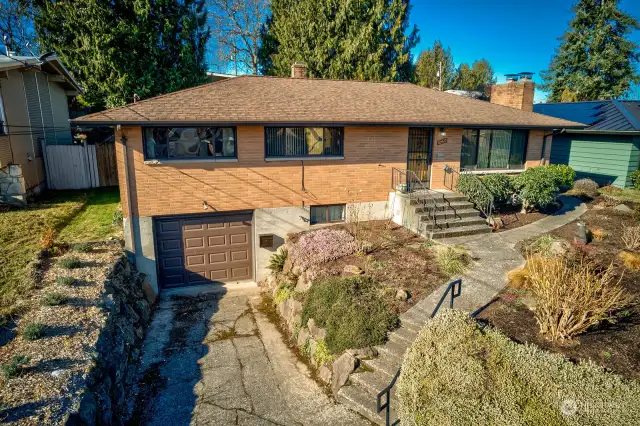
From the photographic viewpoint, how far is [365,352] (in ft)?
24.8

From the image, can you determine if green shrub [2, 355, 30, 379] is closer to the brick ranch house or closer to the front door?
the brick ranch house

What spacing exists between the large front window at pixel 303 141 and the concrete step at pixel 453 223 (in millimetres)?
4084

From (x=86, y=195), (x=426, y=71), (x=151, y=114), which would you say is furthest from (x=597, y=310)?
(x=426, y=71)

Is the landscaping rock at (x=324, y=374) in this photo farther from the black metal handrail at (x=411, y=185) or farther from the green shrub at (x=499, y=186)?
the green shrub at (x=499, y=186)

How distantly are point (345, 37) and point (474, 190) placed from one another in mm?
19697

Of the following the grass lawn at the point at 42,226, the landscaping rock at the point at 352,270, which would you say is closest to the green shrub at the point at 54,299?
the grass lawn at the point at 42,226

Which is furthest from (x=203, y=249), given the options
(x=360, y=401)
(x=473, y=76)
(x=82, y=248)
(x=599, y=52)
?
(x=473, y=76)

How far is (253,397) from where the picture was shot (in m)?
7.79

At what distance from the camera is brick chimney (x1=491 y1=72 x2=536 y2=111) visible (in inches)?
717

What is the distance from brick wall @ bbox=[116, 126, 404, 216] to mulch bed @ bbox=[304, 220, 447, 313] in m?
2.18

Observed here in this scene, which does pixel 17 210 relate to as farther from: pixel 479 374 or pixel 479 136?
pixel 479 136

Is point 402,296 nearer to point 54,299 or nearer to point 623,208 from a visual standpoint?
point 54,299

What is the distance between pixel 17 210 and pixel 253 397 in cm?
1199

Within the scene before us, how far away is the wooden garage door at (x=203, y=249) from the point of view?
41.3ft
